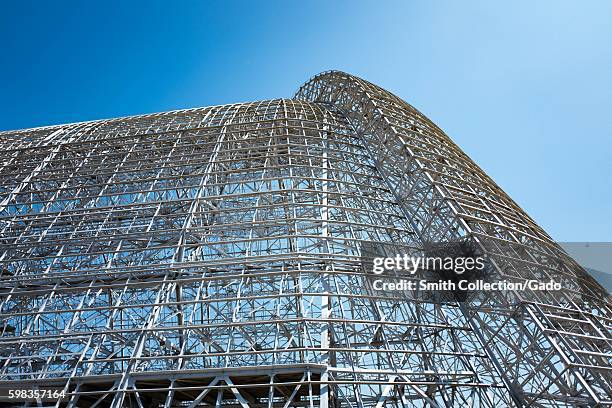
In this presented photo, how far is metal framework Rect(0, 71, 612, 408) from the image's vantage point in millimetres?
13828

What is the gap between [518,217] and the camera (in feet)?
68.6

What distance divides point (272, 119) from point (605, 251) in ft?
75.6

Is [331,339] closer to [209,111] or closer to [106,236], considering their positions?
[106,236]

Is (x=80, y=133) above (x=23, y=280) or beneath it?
above

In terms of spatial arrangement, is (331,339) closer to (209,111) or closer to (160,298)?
(160,298)

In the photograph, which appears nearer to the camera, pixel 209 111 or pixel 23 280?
pixel 23 280

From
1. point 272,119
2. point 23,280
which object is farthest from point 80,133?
point 23,280

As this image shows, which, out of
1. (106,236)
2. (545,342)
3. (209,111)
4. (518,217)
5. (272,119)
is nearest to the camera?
(545,342)

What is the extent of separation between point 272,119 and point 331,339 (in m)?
13.3

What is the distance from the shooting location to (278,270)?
664 inches

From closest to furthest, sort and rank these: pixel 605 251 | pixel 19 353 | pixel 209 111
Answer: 1. pixel 19 353
2. pixel 209 111
3. pixel 605 251

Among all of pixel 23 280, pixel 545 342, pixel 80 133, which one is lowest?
pixel 545 342

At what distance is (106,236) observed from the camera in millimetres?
18797

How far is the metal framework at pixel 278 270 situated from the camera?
45.4ft
